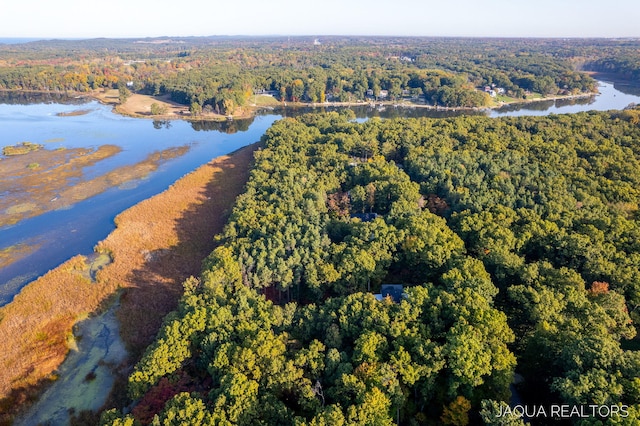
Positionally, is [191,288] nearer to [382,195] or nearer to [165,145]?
[382,195]

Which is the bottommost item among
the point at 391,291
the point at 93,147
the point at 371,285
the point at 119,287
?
the point at 119,287

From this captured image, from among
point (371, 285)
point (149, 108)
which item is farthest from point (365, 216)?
point (149, 108)

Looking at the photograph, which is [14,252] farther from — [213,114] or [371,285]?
[213,114]

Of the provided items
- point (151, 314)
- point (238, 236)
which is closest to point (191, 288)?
point (151, 314)

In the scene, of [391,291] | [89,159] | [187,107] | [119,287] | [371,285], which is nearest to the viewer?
[391,291]

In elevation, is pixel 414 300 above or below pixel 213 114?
below

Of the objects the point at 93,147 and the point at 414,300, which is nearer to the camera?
the point at 414,300

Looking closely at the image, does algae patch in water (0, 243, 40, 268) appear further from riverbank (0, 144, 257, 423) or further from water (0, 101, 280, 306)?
riverbank (0, 144, 257, 423)
